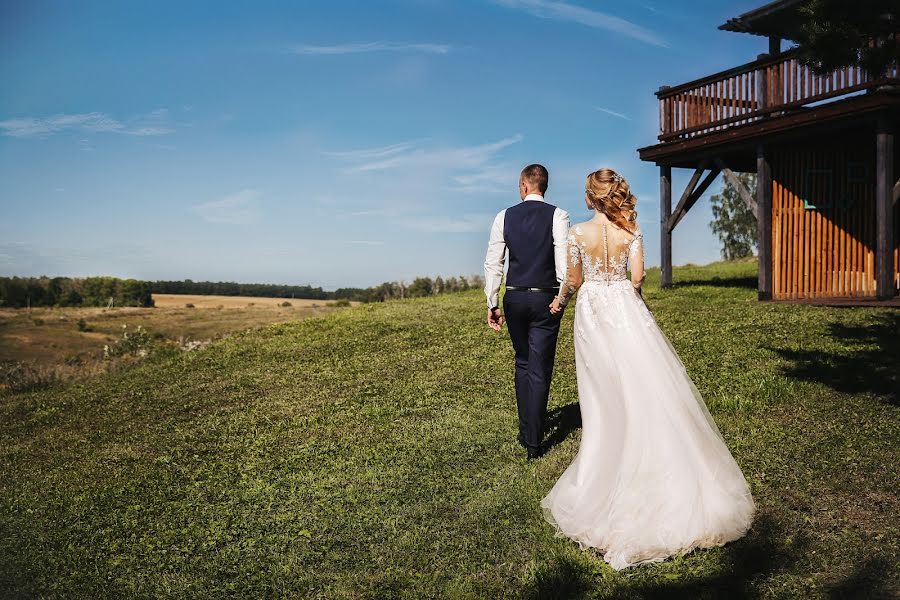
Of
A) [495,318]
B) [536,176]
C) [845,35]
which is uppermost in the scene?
[845,35]

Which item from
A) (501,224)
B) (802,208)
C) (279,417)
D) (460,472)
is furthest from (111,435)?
(802,208)

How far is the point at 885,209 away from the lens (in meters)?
14.6

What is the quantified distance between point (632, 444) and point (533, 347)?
192cm

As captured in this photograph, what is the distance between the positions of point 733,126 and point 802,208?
8.77 ft

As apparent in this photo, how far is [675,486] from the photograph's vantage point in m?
4.97

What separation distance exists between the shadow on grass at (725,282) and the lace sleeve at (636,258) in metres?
15.6

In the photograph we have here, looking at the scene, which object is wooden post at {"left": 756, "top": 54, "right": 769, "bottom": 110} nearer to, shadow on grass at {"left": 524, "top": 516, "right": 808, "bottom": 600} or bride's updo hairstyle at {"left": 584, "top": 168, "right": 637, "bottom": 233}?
bride's updo hairstyle at {"left": 584, "top": 168, "right": 637, "bottom": 233}

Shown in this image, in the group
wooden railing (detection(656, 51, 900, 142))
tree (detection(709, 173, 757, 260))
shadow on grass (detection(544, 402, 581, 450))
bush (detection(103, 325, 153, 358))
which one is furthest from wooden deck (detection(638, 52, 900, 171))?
tree (detection(709, 173, 757, 260))

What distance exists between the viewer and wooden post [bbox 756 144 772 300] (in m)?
16.9

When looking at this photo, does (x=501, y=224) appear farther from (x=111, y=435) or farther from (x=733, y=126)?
(x=733, y=126)

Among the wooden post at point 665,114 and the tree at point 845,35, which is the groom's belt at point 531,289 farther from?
the wooden post at point 665,114

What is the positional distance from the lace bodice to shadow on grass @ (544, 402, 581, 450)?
101 inches

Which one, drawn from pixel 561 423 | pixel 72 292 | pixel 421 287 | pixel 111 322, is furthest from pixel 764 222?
pixel 72 292

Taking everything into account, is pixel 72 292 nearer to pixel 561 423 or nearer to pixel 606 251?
pixel 561 423
